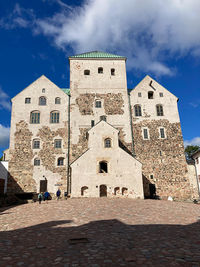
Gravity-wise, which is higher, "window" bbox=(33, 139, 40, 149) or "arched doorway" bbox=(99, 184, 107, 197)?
"window" bbox=(33, 139, 40, 149)

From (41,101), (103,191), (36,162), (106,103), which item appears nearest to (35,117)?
(41,101)

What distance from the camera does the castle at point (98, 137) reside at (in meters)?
25.0

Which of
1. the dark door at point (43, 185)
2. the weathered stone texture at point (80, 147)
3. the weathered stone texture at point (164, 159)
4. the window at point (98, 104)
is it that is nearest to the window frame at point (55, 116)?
the weathered stone texture at point (80, 147)

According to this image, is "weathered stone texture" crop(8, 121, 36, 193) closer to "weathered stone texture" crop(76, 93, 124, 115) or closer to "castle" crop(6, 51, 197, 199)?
"castle" crop(6, 51, 197, 199)

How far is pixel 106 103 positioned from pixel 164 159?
1175 cm

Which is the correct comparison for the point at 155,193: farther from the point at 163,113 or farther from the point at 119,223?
the point at 119,223

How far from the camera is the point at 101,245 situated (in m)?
7.31

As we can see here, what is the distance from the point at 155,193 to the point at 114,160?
783 cm

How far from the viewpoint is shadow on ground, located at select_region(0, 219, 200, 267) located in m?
5.91

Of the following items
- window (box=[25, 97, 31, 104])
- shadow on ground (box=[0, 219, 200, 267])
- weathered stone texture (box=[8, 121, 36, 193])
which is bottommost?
shadow on ground (box=[0, 219, 200, 267])

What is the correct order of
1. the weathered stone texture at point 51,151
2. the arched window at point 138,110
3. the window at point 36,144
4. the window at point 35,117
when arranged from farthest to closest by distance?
the arched window at point 138,110
the window at point 35,117
the window at point 36,144
the weathered stone texture at point 51,151

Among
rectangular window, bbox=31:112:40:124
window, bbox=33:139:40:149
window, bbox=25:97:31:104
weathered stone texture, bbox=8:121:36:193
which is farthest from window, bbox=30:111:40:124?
window, bbox=33:139:40:149

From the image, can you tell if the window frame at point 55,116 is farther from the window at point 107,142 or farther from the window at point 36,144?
the window at point 107,142

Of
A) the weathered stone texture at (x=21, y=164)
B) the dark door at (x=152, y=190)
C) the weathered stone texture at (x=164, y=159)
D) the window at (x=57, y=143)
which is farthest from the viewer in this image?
the window at (x=57, y=143)
